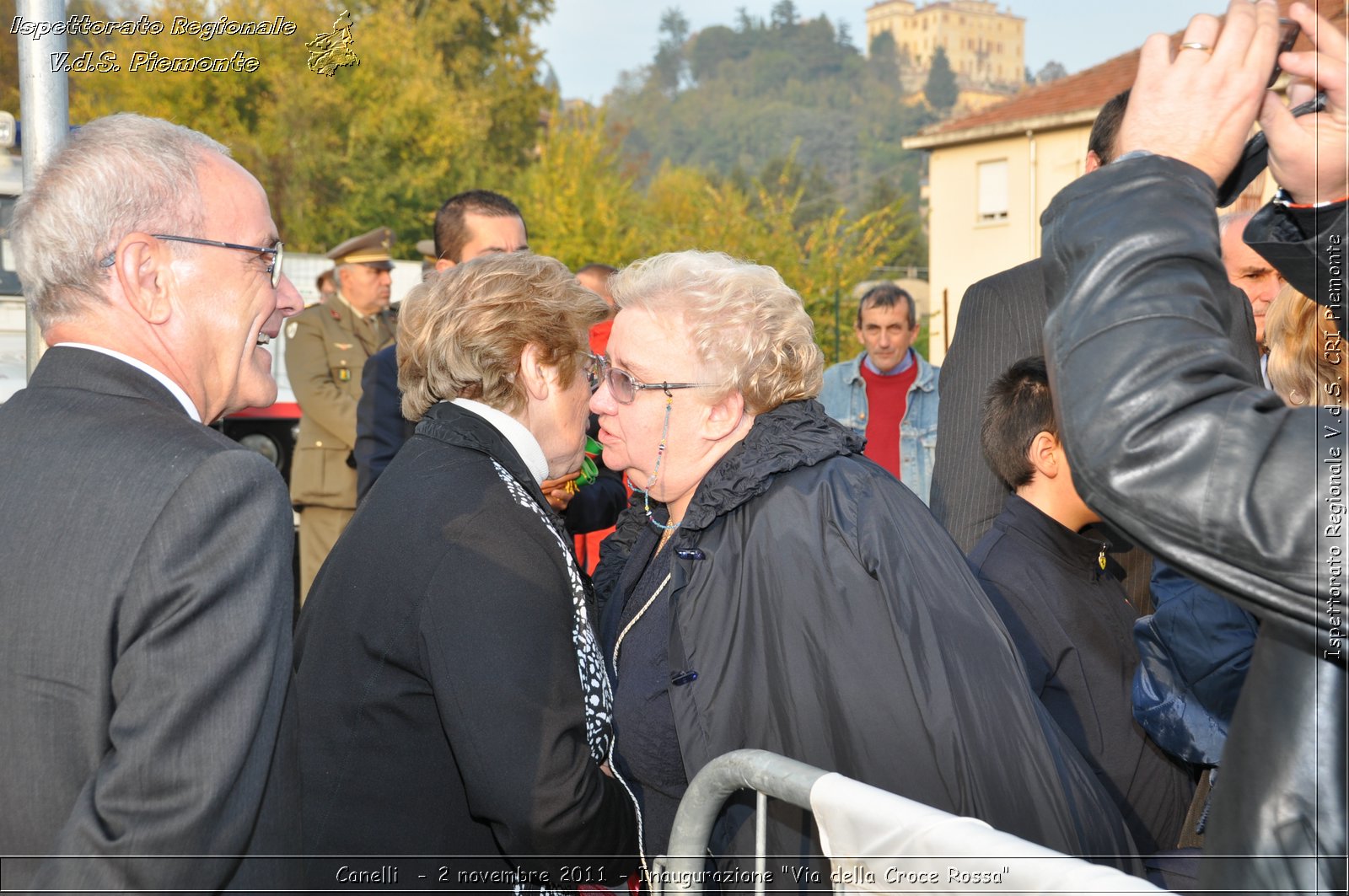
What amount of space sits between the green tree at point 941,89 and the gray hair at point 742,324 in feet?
516

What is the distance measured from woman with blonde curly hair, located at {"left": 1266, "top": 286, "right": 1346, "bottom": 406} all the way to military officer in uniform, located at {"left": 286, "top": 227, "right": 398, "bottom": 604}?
5156 millimetres

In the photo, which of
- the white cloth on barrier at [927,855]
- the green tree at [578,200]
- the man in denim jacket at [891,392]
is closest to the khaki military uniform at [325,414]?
the man in denim jacket at [891,392]

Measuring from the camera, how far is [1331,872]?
1.09 metres

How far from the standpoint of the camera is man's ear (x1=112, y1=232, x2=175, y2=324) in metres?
1.73

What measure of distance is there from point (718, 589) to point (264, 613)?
0.95 m

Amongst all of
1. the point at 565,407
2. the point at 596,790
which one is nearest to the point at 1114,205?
the point at 596,790

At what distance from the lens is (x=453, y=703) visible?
205 centimetres

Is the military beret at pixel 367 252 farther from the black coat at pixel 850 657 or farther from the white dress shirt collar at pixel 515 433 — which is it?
the black coat at pixel 850 657

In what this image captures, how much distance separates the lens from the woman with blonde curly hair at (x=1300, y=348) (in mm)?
1979

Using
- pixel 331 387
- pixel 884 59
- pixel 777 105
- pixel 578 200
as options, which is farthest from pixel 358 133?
pixel 884 59

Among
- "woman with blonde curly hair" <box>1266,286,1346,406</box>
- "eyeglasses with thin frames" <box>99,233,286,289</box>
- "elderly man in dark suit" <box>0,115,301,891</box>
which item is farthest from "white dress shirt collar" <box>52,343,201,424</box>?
"woman with blonde curly hair" <box>1266,286,1346,406</box>

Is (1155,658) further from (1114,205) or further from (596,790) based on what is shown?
(1114,205)

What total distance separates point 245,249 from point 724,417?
1.15 m

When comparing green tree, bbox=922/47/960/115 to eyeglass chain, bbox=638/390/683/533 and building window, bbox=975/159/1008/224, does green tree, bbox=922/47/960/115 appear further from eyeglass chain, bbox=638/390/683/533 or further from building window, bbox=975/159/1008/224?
eyeglass chain, bbox=638/390/683/533
